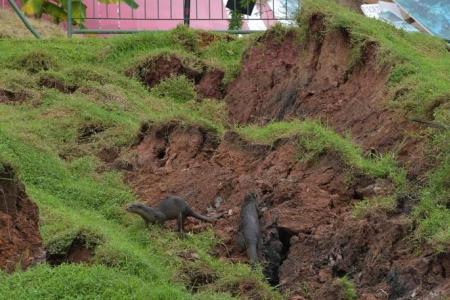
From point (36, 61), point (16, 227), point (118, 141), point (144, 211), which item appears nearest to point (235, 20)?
point (36, 61)

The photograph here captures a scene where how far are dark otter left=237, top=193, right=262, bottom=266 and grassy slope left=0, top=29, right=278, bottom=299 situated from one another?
0.27 m

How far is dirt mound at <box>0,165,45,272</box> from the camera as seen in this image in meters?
9.41

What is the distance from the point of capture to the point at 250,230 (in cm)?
1083

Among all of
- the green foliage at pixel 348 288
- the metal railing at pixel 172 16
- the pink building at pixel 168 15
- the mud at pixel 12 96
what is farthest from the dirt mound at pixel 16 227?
the pink building at pixel 168 15

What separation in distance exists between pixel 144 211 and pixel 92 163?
6.08 ft

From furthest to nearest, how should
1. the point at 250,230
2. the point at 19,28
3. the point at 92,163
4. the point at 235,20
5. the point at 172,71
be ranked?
the point at 19,28
the point at 235,20
the point at 172,71
the point at 92,163
the point at 250,230

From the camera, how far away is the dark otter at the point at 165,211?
11273mm

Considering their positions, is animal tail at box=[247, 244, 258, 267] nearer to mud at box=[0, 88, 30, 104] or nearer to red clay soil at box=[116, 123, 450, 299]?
red clay soil at box=[116, 123, 450, 299]

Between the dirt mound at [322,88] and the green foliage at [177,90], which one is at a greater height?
the dirt mound at [322,88]

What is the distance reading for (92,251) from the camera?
10.0 metres

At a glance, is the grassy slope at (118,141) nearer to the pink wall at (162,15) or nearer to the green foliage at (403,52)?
the green foliage at (403,52)

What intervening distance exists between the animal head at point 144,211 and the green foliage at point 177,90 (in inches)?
191

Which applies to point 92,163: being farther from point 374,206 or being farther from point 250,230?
point 374,206

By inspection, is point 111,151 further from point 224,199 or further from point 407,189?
point 407,189
